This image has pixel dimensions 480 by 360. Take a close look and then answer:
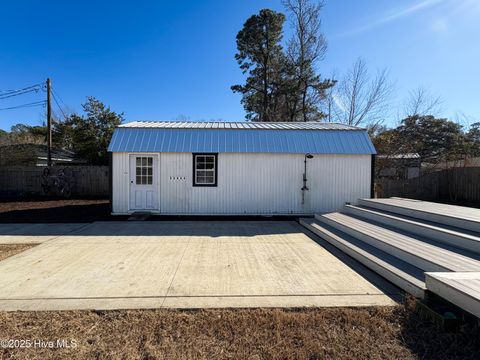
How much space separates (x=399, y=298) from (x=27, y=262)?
6.13m

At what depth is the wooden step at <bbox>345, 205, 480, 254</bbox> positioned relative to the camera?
4.68m

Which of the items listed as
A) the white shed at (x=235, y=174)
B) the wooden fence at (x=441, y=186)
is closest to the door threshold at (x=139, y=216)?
the white shed at (x=235, y=174)

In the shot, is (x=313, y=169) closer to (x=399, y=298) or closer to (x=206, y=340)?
(x=399, y=298)

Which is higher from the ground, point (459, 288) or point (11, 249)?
point (459, 288)

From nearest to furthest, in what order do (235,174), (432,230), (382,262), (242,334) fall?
(242,334) → (382,262) → (432,230) → (235,174)

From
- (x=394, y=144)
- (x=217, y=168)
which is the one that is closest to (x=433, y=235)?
(x=217, y=168)

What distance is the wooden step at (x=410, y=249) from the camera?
4.04 m

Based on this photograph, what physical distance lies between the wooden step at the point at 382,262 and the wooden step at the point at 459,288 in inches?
12.9

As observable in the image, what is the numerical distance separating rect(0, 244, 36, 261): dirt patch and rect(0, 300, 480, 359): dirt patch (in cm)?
298

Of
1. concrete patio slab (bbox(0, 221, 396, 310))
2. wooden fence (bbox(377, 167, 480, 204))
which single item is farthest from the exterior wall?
wooden fence (bbox(377, 167, 480, 204))

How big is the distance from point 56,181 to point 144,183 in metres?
8.85

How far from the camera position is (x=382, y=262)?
15.6 feet

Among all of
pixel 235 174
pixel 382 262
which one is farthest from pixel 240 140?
pixel 382 262

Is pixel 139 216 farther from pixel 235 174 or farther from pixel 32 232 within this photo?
pixel 235 174
